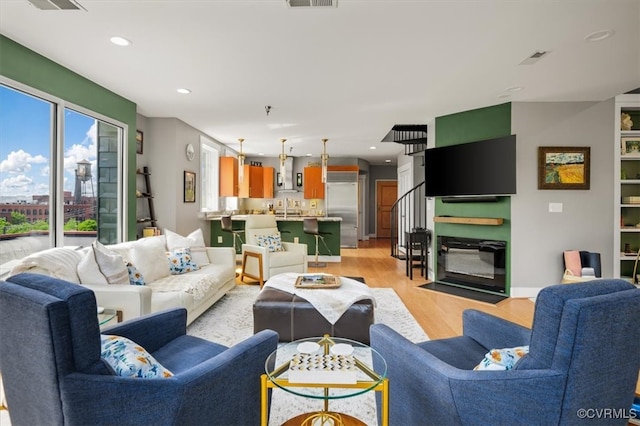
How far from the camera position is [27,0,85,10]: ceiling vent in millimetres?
2184

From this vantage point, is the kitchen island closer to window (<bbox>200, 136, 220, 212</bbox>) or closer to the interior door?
window (<bbox>200, 136, 220, 212</bbox>)

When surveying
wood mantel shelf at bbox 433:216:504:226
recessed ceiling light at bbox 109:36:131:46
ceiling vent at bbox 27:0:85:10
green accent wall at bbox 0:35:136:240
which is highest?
recessed ceiling light at bbox 109:36:131:46

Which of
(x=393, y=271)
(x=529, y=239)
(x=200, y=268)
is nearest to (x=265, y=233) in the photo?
(x=200, y=268)

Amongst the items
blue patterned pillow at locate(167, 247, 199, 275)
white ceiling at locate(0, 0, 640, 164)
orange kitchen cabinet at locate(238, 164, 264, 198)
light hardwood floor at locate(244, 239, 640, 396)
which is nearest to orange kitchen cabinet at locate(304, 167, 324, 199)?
orange kitchen cabinet at locate(238, 164, 264, 198)

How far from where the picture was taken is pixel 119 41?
107 inches

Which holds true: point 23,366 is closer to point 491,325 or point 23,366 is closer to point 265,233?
point 491,325

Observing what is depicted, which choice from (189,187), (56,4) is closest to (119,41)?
(56,4)

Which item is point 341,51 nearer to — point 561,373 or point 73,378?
point 561,373

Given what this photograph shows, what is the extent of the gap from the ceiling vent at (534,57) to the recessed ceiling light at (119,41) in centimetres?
350

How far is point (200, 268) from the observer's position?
13.1ft

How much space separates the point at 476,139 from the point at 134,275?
15.1ft

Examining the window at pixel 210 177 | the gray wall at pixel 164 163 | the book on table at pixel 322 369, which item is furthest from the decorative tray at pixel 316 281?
the window at pixel 210 177

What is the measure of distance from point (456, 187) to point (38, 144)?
4.97 m

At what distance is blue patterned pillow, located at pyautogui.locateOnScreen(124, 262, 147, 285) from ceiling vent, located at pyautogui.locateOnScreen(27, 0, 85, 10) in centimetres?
200
